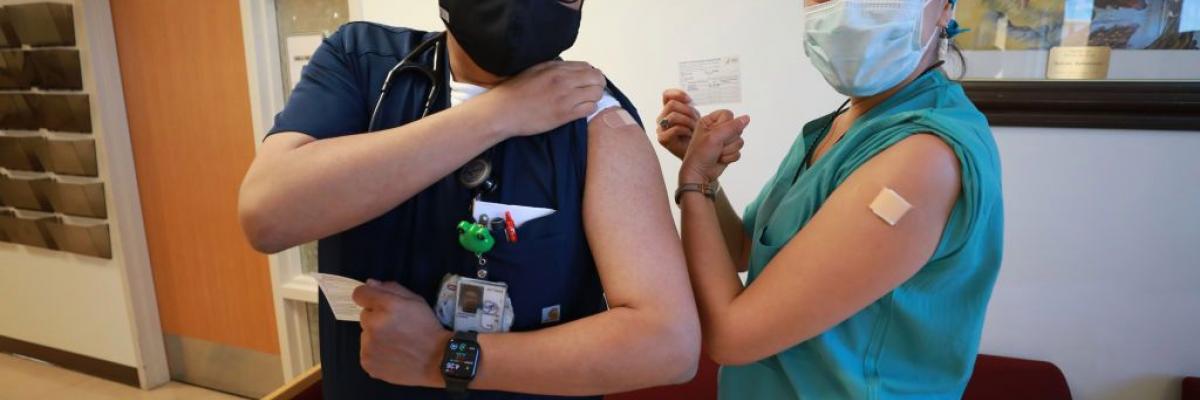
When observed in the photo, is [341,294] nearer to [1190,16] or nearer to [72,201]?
[1190,16]

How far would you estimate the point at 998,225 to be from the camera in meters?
0.79

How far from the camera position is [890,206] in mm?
739

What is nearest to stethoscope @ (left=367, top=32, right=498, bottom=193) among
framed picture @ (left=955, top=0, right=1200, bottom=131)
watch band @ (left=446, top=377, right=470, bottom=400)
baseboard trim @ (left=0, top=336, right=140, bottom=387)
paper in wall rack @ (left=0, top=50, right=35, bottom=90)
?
watch band @ (left=446, top=377, right=470, bottom=400)

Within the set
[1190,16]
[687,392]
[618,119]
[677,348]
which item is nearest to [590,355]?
[677,348]

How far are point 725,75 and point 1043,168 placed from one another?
37.8 inches

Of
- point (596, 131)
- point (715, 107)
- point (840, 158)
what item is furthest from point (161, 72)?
point (840, 158)

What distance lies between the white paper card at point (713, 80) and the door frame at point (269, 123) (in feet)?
4.38

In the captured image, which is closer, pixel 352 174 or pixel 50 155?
pixel 352 174

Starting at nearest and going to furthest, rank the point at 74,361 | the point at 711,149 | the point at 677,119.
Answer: the point at 711,149
the point at 677,119
the point at 74,361

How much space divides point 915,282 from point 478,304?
58 centimetres

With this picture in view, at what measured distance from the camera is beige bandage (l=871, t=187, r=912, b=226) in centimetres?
73

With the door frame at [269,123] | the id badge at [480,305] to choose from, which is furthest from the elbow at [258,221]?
the door frame at [269,123]

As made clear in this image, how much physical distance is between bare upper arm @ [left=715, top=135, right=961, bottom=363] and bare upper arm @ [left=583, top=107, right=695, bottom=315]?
12 cm

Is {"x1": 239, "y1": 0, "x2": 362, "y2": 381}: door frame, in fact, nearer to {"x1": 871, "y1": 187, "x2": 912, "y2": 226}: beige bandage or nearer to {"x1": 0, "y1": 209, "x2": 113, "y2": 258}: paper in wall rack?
{"x1": 0, "y1": 209, "x2": 113, "y2": 258}: paper in wall rack
